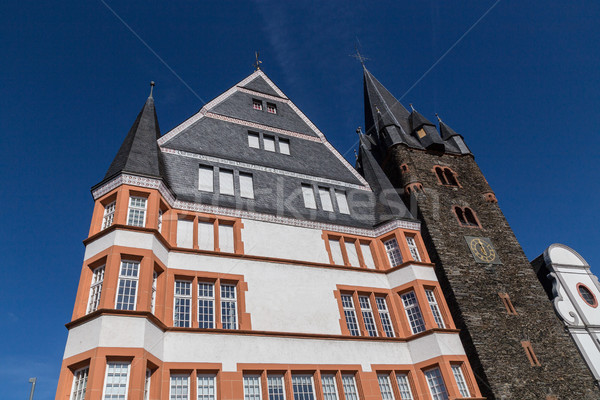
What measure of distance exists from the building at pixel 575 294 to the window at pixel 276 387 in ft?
61.1

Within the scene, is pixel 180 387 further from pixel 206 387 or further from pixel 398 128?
pixel 398 128

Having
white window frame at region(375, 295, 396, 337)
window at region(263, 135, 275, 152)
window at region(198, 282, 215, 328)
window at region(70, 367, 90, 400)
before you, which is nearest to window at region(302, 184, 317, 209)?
window at region(263, 135, 275, 152)

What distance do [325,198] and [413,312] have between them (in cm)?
727

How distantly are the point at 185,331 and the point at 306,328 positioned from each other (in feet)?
15.6

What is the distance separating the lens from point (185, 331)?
14.5m

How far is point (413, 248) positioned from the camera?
21453mm

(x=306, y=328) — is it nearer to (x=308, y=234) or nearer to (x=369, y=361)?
(x=369, y=361)

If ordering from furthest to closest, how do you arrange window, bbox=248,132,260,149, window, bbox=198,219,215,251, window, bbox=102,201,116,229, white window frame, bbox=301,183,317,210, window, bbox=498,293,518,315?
window, bbox=248,132,260,149, window, bbox=498,293,518,315, white window frame, bbox=301,183,317,210, window, bbox=198,219,215,251, window, bbox=102,201,116,229

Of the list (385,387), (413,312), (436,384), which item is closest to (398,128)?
(413,312)

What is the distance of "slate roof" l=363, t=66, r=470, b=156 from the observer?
31047 millimetres

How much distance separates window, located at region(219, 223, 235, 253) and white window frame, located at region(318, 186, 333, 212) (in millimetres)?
5655

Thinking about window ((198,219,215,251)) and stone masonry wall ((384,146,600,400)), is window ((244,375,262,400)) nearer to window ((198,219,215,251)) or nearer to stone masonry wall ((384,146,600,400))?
window ((198,219,215,251))

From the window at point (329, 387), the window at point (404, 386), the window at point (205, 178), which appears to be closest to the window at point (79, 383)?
the window at point (329, 387)

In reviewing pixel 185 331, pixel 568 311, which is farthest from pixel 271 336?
pixel 568 311
